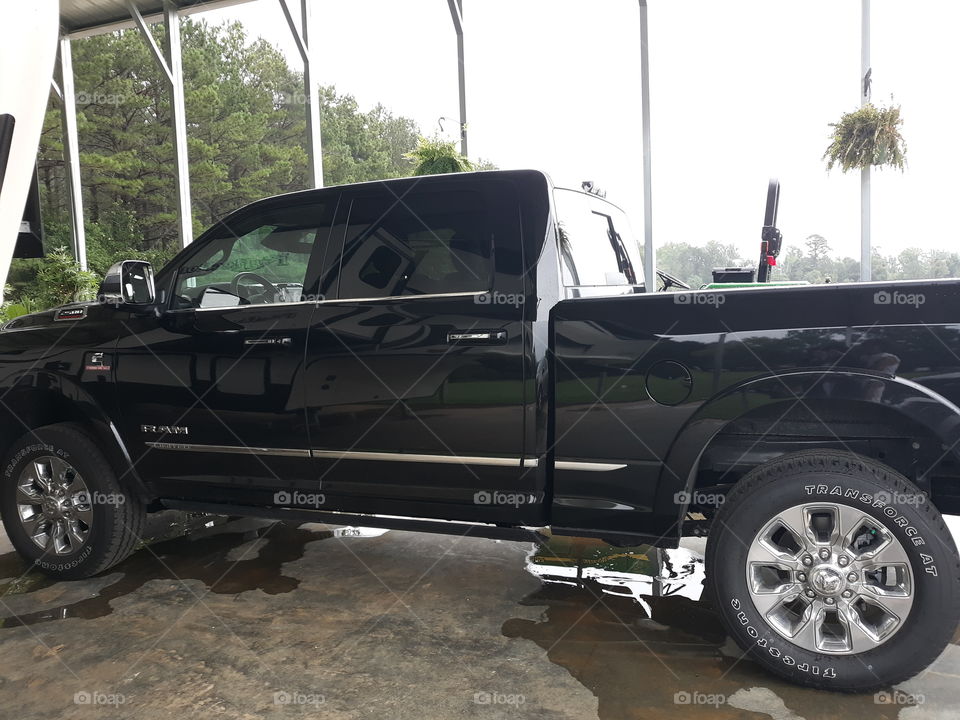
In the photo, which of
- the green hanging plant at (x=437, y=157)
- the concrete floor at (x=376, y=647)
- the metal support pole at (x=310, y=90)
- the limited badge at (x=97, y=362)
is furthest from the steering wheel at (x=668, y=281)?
the metal support pole at (x=310, y=90)

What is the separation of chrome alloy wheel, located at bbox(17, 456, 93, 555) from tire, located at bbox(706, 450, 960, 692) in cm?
261

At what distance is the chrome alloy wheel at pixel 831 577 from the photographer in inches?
83.0

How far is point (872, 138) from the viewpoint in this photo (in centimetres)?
545

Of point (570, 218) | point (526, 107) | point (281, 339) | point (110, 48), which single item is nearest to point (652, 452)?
point (570, 218)

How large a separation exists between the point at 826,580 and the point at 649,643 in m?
0.67

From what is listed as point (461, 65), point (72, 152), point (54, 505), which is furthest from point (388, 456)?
point (72, 152)

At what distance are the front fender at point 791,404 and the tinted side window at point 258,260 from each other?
160cm

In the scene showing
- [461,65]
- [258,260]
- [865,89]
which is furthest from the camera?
[461,65]

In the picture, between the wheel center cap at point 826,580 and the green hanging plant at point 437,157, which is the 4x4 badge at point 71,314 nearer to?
the wheel center cap at point 826,580

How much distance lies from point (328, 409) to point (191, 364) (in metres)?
0.67

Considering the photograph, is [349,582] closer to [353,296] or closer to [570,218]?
[353,296]

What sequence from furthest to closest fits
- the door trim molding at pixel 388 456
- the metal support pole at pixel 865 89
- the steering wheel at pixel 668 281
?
the metal support pole at pixel 865 89
the steering wheel at pixel 668 281
the door trim molding at pixel 388 456

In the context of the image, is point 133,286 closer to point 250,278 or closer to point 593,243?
point 250,278

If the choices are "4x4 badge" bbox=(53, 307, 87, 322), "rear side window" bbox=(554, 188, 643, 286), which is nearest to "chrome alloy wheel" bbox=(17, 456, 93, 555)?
"4x4 badge" bbox=(53, 307, 87, 322)
